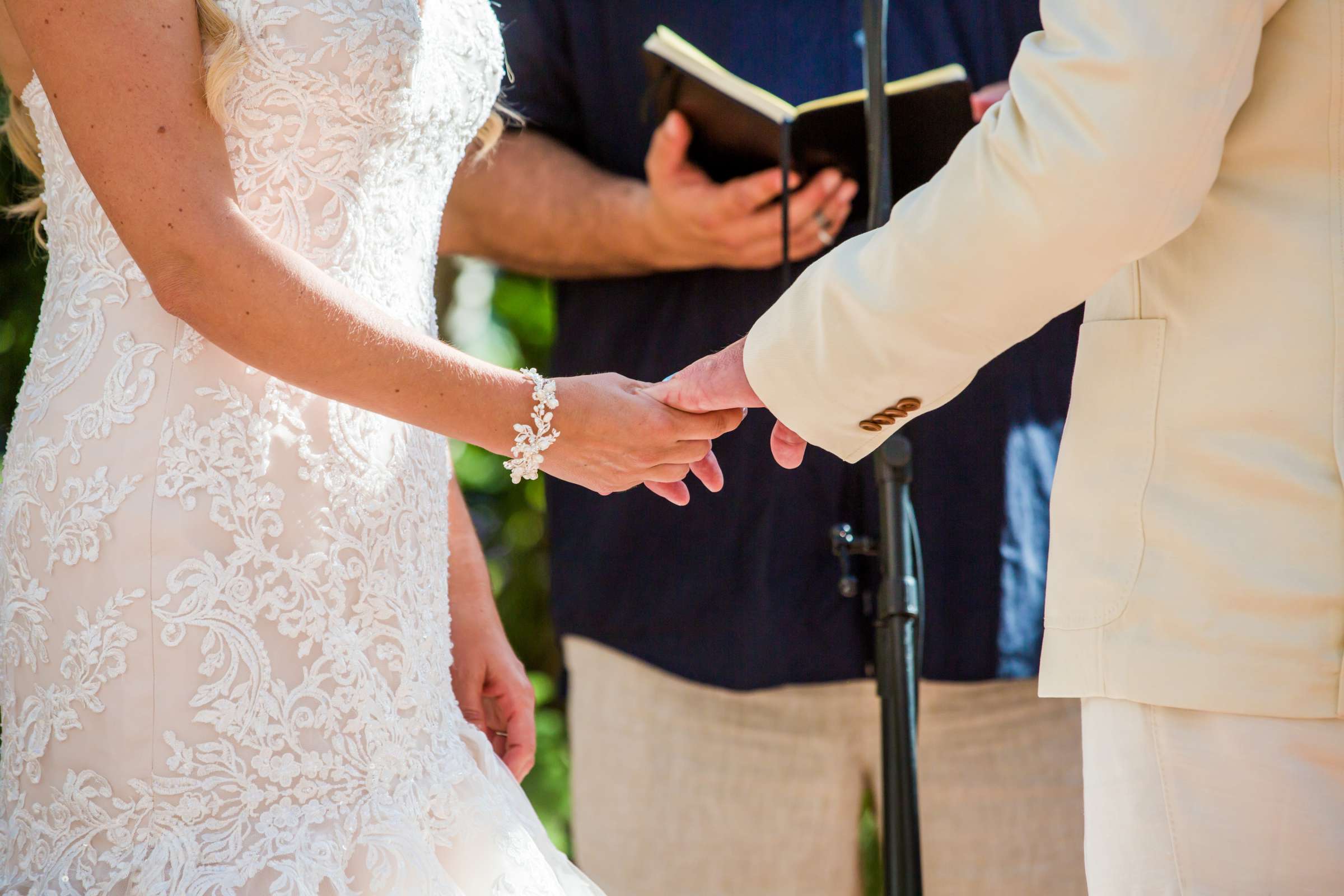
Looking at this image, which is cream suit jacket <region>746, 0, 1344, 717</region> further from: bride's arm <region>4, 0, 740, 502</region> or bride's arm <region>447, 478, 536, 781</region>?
bride's arm <region>447, 478, 536, 781</region>

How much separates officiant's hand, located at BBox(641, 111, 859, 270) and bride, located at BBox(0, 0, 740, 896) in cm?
81

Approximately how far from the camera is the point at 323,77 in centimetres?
156

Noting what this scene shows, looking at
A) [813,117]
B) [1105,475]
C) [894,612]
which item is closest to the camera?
[1105,475]

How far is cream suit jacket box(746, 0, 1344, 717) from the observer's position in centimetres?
130

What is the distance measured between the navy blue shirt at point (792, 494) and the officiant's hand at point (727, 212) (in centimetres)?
11

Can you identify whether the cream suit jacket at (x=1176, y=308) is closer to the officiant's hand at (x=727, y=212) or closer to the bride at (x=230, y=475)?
the bride at (x=230, y=475)

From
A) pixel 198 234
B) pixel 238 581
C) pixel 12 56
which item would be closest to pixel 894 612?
pixel 238 581

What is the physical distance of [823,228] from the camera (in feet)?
7.80

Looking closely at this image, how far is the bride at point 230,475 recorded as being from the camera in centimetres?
147

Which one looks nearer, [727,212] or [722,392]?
[722,392]

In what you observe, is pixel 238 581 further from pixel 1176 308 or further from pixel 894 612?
pixel 1176 308

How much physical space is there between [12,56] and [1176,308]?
139 centimetres

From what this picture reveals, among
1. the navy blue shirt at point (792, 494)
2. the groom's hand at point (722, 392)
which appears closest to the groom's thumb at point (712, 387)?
the groom's hand at point (722, 392)

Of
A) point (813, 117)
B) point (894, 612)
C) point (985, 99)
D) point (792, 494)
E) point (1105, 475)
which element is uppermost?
point (985, 99)
